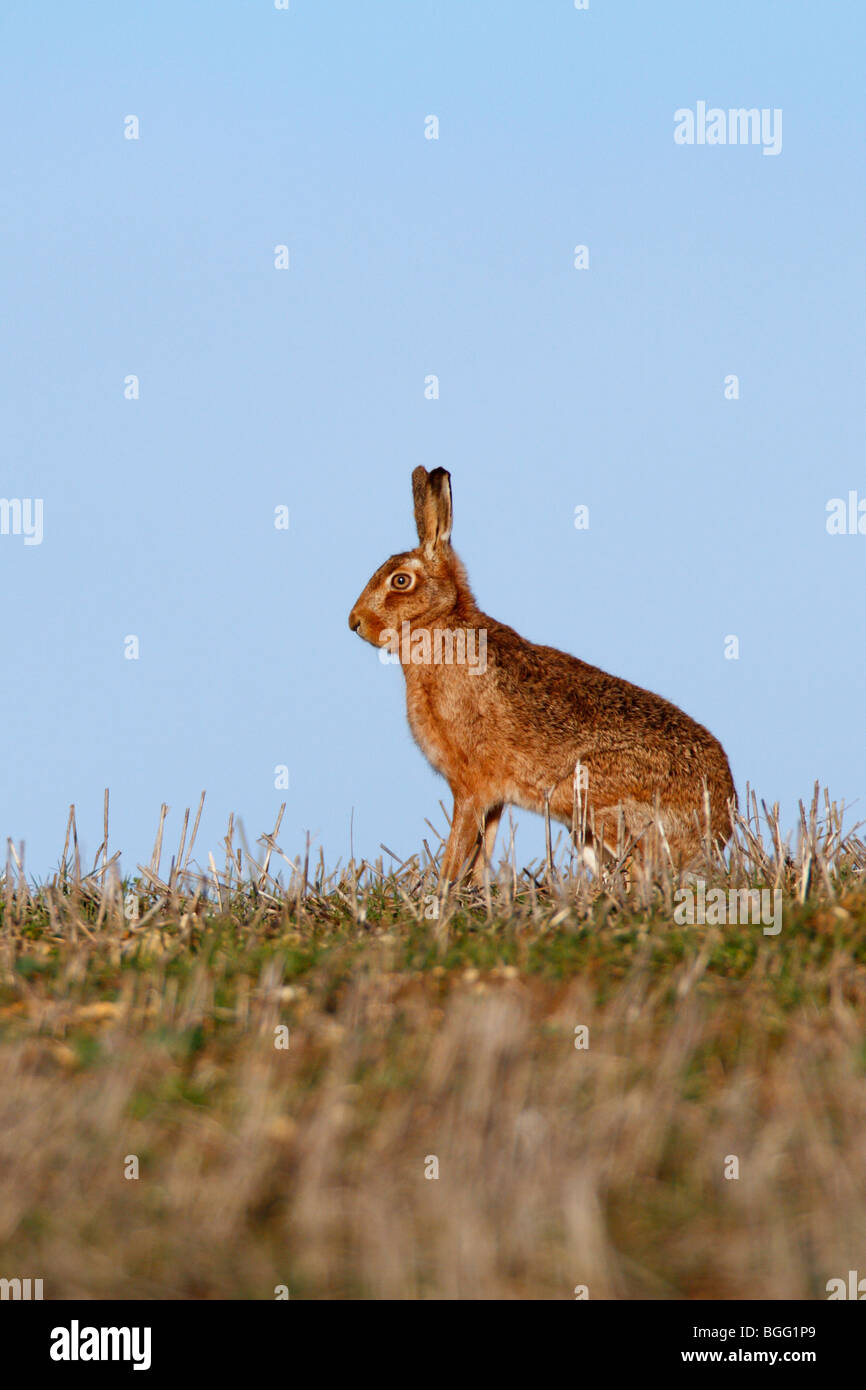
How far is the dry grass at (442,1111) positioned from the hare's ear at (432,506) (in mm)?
5148

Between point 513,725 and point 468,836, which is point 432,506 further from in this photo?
point 468,836

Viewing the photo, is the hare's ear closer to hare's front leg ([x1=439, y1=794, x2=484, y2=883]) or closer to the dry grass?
hare's front leg ([x1=439, y1=794, x2=484, y2=883])

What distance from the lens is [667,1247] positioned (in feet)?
11.9

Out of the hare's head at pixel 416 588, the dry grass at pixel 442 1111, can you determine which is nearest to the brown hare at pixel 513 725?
the hare's head at pixel 416 588

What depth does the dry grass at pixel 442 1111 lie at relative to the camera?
3.56 m

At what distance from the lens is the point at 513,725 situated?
10750mm

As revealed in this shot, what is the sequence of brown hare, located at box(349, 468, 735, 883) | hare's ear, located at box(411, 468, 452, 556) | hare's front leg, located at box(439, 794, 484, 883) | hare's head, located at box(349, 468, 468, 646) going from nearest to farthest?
hare's front leg, located at box(439, 794, 484, 883) < brown hare, located at box(349, 468, 735, 883) < hare's ear, located at box(411, 468, 452, 556) < hare's head, located at box(349, 468, 468, 646)

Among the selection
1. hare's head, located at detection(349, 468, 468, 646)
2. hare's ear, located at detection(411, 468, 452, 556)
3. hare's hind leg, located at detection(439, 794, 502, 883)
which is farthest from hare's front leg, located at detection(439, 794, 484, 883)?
hare's ear, located at detection(411, 468, 452, 556)

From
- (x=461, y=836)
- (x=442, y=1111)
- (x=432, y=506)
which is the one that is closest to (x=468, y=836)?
(x=461, y=836)

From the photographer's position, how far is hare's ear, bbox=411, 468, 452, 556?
11.2 metres

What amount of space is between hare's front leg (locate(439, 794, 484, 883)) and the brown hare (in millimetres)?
11

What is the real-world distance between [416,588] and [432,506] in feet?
2.23
